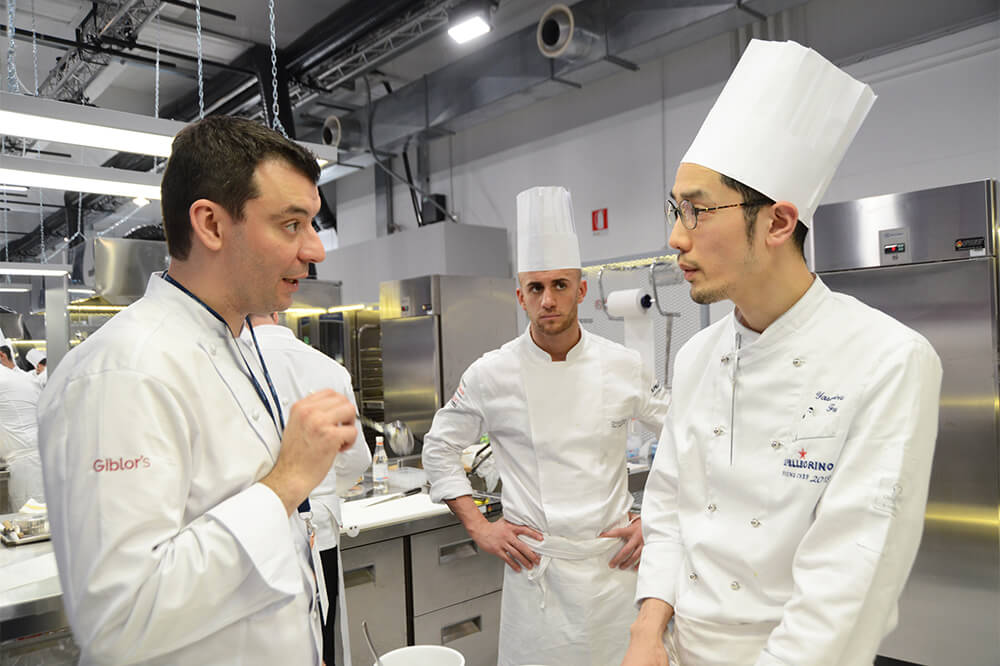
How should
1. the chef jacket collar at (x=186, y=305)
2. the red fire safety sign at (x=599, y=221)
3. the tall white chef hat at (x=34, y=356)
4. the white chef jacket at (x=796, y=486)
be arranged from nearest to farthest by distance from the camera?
the white chef jacket at (x=796, y=486)
the chef jacket collar at (x=186, y=305)
the tall white chef hat at (x=34, y=356)
the red fire safety sign at (x=599, y=221)

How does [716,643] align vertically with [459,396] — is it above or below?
below

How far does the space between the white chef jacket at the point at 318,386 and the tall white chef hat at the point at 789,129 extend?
1.42m

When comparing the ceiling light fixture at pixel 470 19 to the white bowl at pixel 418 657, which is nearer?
the white bowl at pixel 418 657

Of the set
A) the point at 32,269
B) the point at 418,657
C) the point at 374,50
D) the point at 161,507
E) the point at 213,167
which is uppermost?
the point at 374,50

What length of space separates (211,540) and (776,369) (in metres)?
1.02

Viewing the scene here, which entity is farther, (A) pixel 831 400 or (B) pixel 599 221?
(B) pixel 599 221

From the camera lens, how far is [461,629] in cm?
283

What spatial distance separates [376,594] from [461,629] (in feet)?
1.54

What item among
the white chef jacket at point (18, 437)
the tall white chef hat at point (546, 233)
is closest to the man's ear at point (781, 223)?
the tall white chef hat at point (546, 233)

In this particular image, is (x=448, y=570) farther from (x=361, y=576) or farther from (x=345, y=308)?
(x=345, y=308)

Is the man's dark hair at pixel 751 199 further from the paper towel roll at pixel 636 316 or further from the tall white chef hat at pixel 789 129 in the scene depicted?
the paper towel roll at pixel 636 316

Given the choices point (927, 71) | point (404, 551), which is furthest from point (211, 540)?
point (927, 71)

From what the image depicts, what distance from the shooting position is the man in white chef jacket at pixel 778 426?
1062 mm

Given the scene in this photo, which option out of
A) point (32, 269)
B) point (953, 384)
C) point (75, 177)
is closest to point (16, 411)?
point (32, 269)
